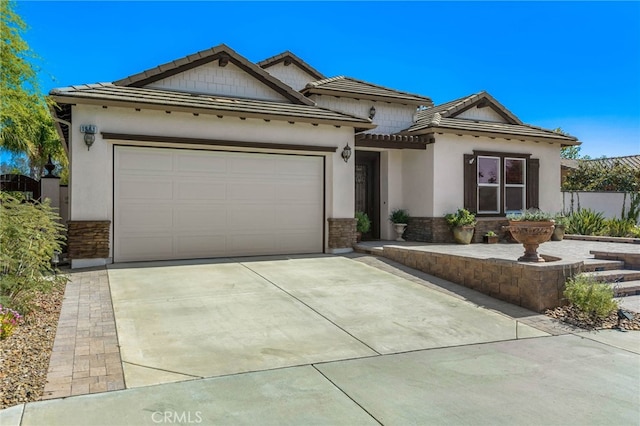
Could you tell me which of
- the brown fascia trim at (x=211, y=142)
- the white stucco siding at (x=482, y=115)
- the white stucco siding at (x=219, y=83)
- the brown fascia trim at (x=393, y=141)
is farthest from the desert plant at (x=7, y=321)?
the white stucco siding at (x=482, y=115)

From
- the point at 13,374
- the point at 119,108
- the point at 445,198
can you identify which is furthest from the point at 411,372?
the point at 445,198

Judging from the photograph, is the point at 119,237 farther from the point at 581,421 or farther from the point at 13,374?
the point at 581,421

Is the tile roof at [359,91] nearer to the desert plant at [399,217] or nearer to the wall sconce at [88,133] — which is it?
the desert plant at [399,217]

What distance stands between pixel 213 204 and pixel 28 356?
6.25 meters

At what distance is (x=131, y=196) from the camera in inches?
386

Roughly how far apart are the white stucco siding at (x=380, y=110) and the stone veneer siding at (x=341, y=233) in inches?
149

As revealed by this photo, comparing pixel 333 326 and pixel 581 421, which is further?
pixel 333 326

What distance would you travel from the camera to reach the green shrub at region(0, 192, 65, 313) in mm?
5789

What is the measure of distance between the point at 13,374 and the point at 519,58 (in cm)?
1742

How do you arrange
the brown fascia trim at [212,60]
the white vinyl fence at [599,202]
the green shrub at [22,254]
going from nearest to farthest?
the green shrub at [22,254] → the brown fascia trim at [212,60] → the white vinyl fence at [599,202]

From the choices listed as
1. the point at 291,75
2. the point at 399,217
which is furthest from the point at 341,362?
the point at 291,75

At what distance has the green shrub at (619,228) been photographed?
1402 centimetres

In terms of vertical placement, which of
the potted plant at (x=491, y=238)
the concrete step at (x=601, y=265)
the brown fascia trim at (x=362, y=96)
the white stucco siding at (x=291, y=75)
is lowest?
the concrete step at (x=601, y=265)

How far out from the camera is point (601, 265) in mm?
8797
